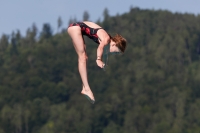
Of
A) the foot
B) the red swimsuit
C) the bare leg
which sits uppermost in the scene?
the red swimsuit

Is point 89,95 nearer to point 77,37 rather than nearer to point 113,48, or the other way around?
point 113,48

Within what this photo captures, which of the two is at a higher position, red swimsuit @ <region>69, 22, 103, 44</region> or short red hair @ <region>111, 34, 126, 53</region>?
red swimsuit @ <region>69, 22, 103, 44</region>

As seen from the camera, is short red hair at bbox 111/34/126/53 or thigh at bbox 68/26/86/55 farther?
thigh at bbox 68/26/86/55

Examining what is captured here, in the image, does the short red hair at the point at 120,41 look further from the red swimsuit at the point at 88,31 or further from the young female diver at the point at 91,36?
the red swimsuit at the point at 88,31

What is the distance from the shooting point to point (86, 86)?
2159 cm

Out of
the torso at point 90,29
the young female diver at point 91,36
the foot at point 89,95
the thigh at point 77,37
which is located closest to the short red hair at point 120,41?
the young female diver at point 91,36

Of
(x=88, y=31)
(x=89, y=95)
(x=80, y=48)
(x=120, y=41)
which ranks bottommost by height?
(x=89, y=95)

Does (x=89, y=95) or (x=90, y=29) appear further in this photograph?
(x=90, y=29)

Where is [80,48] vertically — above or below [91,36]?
below

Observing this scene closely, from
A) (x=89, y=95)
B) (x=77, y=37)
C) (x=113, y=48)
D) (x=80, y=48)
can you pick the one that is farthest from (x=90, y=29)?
(x=89, y=95)

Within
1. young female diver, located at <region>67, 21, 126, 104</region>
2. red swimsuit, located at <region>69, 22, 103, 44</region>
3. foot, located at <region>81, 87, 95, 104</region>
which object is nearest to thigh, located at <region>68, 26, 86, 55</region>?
young female diver, located at <region>67, 21, 126, 104</region>

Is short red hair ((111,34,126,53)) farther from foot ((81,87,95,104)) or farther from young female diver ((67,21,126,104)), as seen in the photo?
foot ((81,87,95,104))

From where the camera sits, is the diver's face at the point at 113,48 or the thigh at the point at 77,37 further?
the thigh at the point at 77,37

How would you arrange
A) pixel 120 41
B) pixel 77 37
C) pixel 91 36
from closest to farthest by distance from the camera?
pixel 120 41, pixel 77 37, pixel 91 36
